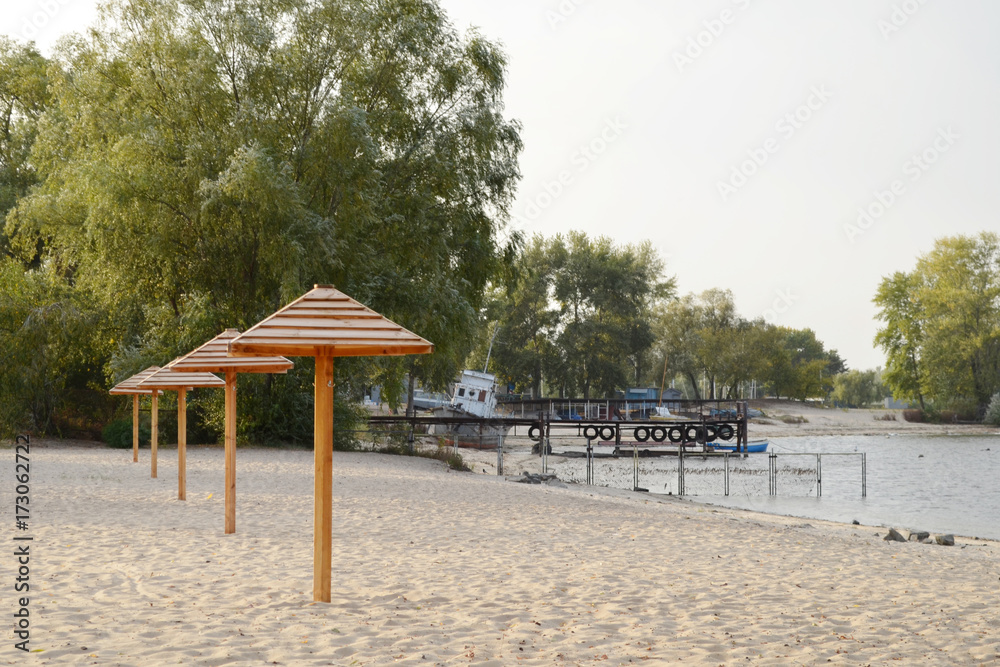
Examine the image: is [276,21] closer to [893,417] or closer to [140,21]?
[140,21]

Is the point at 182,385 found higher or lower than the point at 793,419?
higher

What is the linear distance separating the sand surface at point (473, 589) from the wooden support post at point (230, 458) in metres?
0.31

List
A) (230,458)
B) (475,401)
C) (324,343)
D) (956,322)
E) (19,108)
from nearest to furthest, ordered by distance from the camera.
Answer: (324,343), (230,458), (19,108), (475,401), (956,322)

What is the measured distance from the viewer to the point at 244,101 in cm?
2427

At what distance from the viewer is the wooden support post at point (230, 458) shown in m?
10.7

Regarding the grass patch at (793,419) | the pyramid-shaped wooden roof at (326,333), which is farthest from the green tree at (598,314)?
the pyramid-shaped wooden roof at (326,333)

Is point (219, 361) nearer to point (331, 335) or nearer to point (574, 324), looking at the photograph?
point (331, 335)

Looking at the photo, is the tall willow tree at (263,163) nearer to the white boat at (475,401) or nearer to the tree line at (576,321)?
the white boat at (475,401)

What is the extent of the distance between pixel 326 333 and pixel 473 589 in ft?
9.68

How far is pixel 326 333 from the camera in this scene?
6.99 metres

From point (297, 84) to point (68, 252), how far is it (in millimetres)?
9026

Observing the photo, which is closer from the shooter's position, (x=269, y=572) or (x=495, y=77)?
(x=269, y=572)

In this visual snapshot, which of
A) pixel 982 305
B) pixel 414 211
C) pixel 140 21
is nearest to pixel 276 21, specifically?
pixel 140 21

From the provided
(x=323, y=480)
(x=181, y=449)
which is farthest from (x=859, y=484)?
(x=323, y=480)
